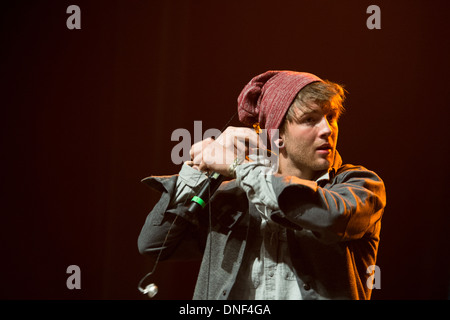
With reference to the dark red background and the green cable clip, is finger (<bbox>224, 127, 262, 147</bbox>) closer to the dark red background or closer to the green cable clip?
the green cable clip

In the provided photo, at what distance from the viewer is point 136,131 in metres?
2.21

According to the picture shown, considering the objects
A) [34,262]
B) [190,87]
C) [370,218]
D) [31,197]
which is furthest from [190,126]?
[370,218]

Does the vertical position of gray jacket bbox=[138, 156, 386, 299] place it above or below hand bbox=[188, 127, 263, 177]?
below

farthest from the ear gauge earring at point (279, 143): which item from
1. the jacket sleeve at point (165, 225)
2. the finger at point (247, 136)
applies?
the jacket sleeve at point (165, 225)

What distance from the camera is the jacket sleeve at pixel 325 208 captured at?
104 cm

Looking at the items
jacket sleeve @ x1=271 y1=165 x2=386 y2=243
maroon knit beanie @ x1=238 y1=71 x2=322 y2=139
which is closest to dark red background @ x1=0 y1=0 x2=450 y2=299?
maroon knit beanie @ x1=238 y1=71 x2=322 y2=139

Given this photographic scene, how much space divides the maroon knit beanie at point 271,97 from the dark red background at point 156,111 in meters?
0.68

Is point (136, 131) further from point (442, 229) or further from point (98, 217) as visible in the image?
point (442, 229)

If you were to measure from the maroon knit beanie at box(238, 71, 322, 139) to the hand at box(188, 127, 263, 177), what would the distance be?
0.37 ft

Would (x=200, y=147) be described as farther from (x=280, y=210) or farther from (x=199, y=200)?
(x=280, y=210)

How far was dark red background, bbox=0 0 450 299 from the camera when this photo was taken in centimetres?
197

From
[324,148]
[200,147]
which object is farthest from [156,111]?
Result: [324,148]

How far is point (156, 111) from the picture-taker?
220 centimetres

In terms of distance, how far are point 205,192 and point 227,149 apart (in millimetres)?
153
